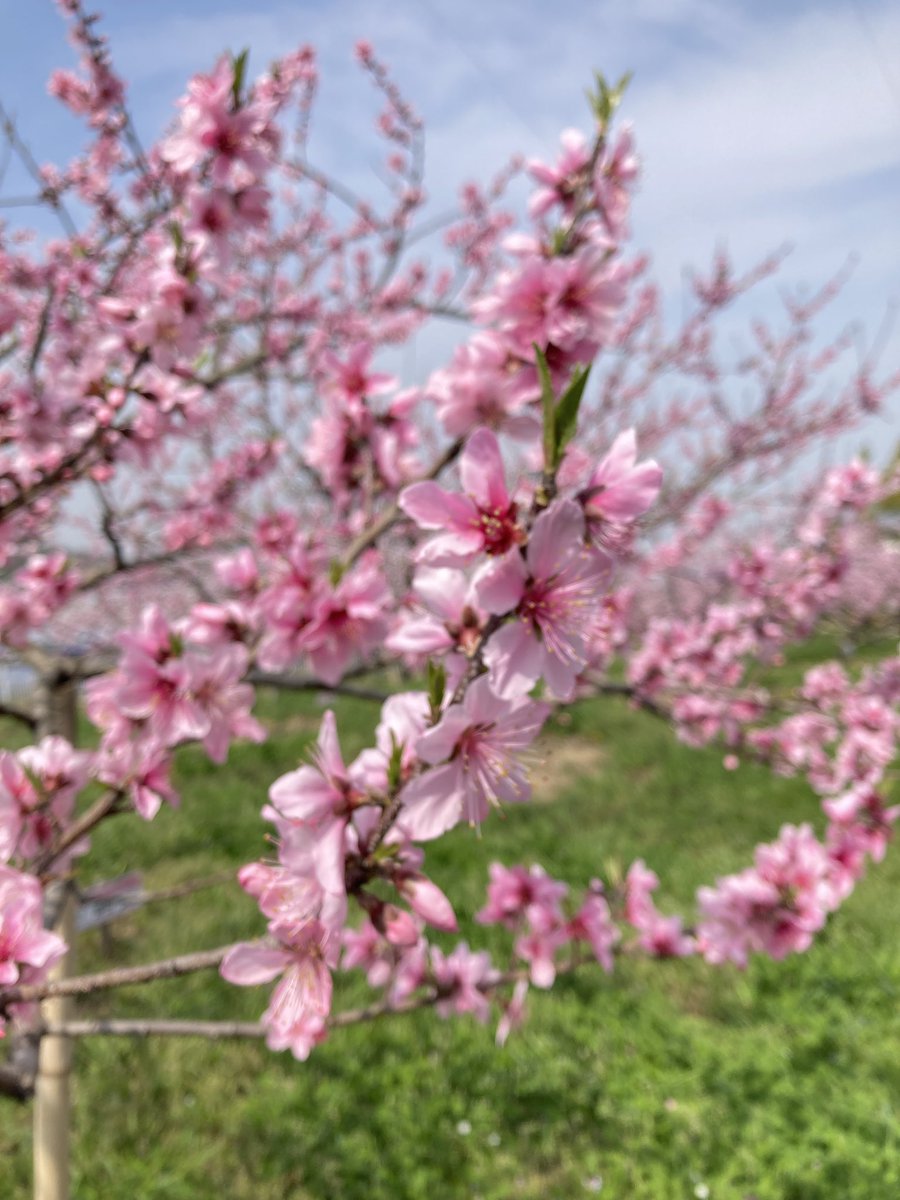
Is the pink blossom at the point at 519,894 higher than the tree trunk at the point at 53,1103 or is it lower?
higher

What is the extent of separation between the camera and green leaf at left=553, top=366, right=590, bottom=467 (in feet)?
2.34

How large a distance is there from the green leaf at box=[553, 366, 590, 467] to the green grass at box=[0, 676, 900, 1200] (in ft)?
4.07

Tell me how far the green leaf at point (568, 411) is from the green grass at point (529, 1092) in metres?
1.24

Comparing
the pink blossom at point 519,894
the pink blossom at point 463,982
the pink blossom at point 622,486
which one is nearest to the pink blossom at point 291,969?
the pink blossom at point 622,486

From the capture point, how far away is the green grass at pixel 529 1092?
8.13 feet


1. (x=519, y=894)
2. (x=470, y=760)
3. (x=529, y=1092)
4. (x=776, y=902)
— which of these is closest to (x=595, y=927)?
(x=519, y=894)

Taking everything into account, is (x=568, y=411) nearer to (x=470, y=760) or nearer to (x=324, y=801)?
(x=470, y=760)

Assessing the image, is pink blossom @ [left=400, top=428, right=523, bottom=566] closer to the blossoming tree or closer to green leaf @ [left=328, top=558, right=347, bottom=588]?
the blossoming tree

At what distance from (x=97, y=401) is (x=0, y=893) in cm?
131

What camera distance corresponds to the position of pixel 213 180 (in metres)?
1.74

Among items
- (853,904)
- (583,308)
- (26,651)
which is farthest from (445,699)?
(853,904)

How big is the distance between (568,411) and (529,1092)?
10.00 ft

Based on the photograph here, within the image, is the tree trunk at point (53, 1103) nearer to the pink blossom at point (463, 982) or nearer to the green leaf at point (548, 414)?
the pink blossom at point (463, 982)

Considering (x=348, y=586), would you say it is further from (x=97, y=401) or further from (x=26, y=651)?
(x=26, y=651)
